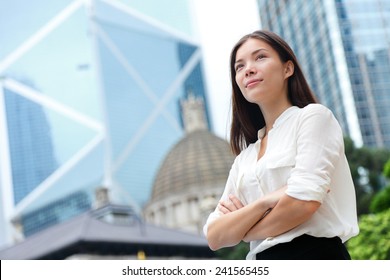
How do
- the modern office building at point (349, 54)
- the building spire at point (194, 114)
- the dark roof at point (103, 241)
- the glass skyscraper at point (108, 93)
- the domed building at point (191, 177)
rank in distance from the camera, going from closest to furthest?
1. the dark roof at point (103, 241)
2. the modern office building at point (349, 54)
3. the glass skyscraper at point (108, 93)
4. the domed building at point (191, 177)
5. the building spire at point (194, 114)

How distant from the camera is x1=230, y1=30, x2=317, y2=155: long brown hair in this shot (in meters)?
1.30

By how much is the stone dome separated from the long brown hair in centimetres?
3634

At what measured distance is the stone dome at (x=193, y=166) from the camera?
3884cm

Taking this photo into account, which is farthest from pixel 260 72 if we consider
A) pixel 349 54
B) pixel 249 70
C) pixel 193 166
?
pixel 193 166

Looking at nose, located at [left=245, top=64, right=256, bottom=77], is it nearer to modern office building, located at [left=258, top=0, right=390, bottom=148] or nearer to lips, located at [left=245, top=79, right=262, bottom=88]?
lips, located at [left=245, top=79, right=262, bottom=88]

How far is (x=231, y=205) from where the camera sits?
1266 mm

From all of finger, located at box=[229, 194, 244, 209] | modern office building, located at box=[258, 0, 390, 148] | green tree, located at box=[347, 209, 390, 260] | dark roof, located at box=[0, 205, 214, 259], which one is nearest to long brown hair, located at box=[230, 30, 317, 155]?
finger, located at box=[229, 194, 244, 209]

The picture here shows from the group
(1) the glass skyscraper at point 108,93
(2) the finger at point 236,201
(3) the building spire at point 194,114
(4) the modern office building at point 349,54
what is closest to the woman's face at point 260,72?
(2) the finger at point 236,201

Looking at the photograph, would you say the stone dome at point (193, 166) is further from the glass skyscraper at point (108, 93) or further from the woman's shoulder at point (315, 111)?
the woman's shoulder at point (315, 111)

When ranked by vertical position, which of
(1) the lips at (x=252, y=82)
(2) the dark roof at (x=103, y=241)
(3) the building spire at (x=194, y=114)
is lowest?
(1) the lips at (x=252, y=82)

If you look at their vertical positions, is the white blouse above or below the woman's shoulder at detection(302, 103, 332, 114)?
below

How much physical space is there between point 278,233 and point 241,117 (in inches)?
9.5

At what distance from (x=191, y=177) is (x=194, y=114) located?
18.4ft
